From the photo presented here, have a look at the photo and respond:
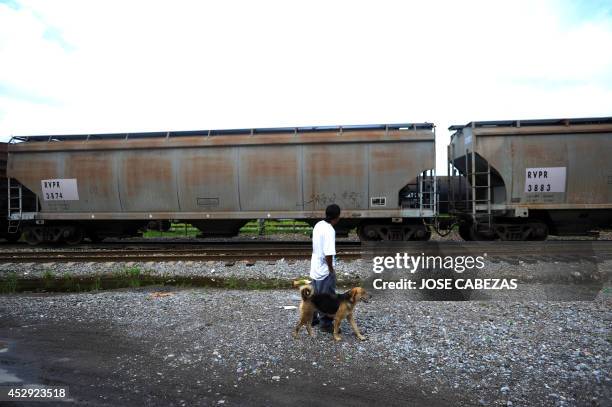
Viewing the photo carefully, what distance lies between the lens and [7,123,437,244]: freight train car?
10.4 meters

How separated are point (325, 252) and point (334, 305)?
2.12ft

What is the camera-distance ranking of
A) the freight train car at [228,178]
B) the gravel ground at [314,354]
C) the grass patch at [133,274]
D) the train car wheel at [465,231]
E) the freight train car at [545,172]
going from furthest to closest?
the train car wheel at [465,231] < the freight train car at [228,178] < the freight train car at [545,172] < the grass patch at [133,274] < the gravel ground at [314,354]

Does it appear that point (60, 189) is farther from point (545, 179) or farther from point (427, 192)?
point (545, 179)

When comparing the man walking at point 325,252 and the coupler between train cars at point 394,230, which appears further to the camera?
the coupler between train cars at point 394,230

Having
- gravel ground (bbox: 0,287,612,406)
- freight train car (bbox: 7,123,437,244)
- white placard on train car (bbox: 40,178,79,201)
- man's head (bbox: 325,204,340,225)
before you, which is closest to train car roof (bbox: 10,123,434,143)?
freight train car (bbox: 7,123,437,244)

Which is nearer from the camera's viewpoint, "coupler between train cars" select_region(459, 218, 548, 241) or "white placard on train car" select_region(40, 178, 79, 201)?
"coupler between train cars" select_region(459, 218, 548, 241)

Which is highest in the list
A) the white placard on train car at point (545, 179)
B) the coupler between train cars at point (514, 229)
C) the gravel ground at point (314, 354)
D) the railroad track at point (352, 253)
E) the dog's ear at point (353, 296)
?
the white placard on train car at point (545, 179)

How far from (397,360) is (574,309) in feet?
10.5

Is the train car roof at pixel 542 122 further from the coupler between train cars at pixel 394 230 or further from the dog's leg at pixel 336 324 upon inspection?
the dog's leg at pixel 336 324

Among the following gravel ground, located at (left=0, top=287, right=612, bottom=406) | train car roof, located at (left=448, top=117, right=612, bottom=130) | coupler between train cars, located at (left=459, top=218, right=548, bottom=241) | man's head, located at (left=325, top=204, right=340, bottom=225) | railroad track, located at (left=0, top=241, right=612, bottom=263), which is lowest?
gravel ground, located at (left=0, top=287, right=612, bottom=406)

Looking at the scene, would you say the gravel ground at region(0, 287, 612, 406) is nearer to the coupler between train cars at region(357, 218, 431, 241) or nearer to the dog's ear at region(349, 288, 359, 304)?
the dog's ear at region(349, 288, 359, 304)

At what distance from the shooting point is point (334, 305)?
430 centimetres

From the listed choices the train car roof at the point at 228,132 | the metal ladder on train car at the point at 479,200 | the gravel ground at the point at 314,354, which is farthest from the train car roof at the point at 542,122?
the gravel ground at the point at 314,354

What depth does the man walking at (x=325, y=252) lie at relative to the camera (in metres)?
4.23
